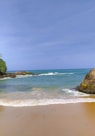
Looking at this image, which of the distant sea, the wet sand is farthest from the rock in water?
the wet sand

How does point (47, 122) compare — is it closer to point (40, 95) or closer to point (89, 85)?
point (40, 95)

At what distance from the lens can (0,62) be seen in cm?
5284

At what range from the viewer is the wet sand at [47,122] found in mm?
6133

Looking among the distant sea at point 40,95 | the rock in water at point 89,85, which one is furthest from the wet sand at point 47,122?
the rock in water at point 89,85

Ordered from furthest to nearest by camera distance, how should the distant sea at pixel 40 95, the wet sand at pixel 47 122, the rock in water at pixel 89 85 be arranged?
the rock in water at pixel 89 85 → the distant sea at pixel 40 95 → the wet sand at pixel 47 122

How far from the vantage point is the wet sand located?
6133mm

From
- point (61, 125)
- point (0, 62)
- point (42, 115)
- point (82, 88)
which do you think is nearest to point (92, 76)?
point (82, 88)

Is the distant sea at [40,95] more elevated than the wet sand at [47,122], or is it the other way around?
the wet sand at [47,122]

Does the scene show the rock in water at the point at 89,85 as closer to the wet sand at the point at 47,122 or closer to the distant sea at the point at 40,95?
the distant sea at the point at 40,95

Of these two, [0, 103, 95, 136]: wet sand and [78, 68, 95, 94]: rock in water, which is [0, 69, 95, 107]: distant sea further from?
[0, 103, 95, 136]: wet sand

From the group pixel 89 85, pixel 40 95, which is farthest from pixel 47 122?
pixel 89 85

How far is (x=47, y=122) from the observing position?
7184 mm

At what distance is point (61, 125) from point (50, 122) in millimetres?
547

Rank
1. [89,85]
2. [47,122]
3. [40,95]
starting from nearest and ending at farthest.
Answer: [47,122] < [40,95] < [89,85]
